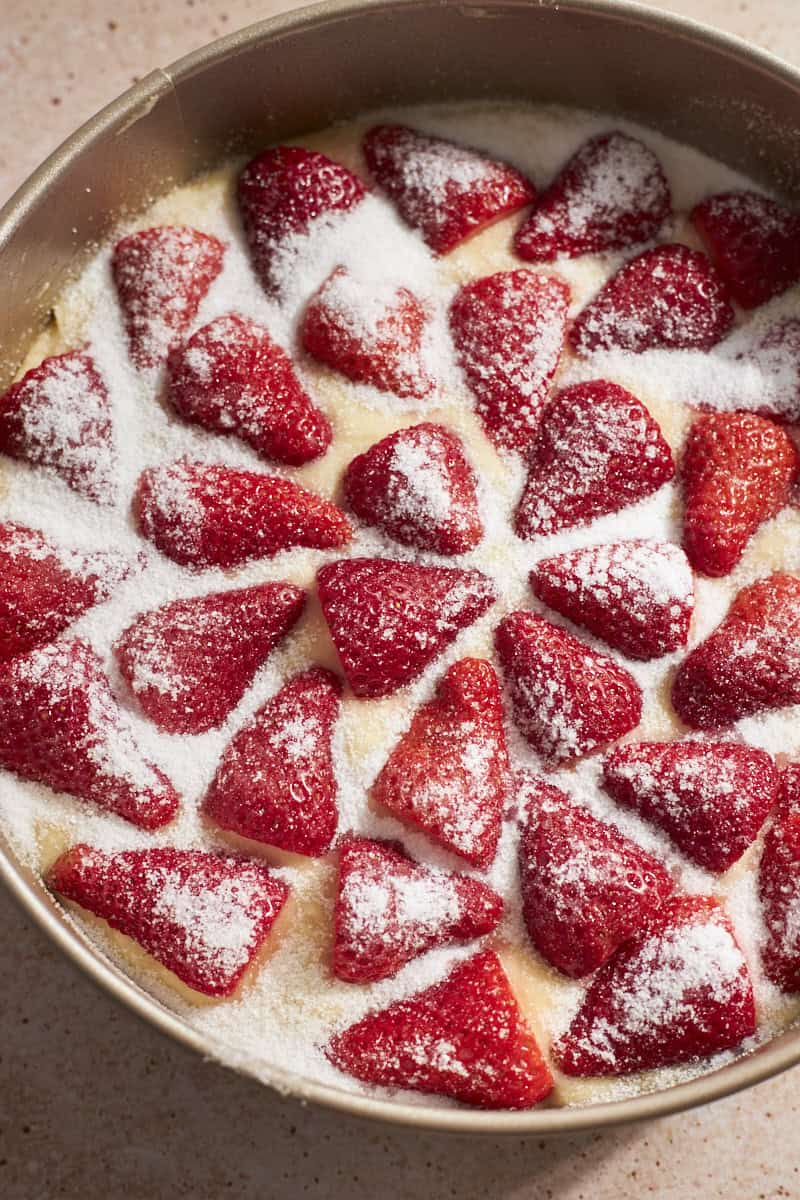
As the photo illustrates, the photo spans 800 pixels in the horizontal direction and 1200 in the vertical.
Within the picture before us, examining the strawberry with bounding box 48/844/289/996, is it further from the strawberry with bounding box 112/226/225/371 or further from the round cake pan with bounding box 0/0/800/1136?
the strawberry with bounding box 112/226/225/371

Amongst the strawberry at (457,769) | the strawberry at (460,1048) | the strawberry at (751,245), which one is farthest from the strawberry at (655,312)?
the strawberry at (460,1048)

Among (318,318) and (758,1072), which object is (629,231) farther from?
(758,1072)

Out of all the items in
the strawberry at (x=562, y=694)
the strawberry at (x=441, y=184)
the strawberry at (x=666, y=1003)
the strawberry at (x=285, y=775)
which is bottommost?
the strawberry at (x=666, y=1003)

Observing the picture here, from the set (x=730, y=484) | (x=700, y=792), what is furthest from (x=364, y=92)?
(x=700, y=792)

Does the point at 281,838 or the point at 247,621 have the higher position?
the point at 247,621

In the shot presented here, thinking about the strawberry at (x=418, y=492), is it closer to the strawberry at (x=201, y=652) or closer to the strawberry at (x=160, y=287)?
the strawberry at (x=201, y=652)

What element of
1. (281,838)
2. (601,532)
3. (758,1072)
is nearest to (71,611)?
(281,838)
